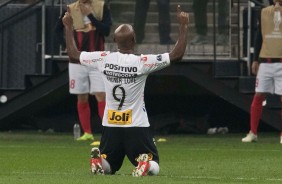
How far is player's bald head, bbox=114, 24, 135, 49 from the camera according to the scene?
1231cm

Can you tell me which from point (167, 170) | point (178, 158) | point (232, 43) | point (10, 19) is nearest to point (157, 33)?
point (232, 43)

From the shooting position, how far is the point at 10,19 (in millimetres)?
22969

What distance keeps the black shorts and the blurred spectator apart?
891 centimetres

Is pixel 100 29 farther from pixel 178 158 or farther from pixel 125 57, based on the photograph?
pixel 125 57

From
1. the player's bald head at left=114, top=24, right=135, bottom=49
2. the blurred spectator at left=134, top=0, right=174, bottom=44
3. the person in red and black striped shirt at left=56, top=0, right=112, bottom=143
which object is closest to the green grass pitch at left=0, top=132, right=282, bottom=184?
the person in red and black striped shirt at left=56, top=0, right=112, bottom=143

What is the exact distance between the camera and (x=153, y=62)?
1238 centimetres

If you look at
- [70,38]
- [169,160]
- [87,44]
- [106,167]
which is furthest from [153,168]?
[87,44]

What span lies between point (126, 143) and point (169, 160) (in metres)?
3.05

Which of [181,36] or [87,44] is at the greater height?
[181,36]

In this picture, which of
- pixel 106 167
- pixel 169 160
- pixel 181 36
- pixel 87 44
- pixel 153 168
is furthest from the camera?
pixel 87 44

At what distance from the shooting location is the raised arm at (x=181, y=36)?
11906 mm

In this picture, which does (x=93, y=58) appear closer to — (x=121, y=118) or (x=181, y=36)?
(x=121, y=118)

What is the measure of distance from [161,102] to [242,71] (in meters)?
1.89

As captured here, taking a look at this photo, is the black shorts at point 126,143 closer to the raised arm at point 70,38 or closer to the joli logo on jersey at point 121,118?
the joli logo on jersey at point 121,118
